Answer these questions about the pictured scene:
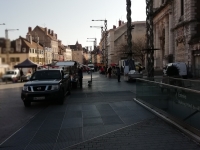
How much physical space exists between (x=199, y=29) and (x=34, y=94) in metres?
26.9

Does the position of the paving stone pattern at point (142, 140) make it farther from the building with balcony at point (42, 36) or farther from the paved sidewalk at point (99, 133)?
the building with balcony at point (42, 36)

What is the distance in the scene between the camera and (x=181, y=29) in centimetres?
3703

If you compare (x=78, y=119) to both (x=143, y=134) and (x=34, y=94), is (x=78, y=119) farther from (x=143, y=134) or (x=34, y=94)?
(x=34, y=94)

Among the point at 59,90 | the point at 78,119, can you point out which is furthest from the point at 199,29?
the point at 78,119

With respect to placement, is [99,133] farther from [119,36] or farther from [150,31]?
[119,36]

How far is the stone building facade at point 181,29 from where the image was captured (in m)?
33.0

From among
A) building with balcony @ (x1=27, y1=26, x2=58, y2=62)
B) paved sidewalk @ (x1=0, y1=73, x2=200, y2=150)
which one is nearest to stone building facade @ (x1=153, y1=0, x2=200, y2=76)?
paved sidewalk @ (x1=0, y1=73, x2=200, y2=150)

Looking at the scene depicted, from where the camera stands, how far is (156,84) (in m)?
9.22

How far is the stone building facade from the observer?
33.0 metres

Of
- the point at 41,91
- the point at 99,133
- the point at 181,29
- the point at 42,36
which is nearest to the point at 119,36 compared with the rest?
the point at 181,29

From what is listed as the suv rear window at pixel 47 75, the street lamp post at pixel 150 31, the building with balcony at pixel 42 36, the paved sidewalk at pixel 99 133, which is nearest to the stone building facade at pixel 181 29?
the street lamp post at pixel 150 31

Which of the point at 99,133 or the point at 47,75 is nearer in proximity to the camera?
the point at 99,133

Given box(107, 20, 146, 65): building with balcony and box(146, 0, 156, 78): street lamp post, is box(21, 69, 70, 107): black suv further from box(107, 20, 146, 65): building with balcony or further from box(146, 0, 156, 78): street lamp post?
box(107, 20, 146, 65): building with balcony

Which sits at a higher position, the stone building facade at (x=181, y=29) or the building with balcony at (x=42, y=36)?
the stone building facade at (x=181, y=29)
